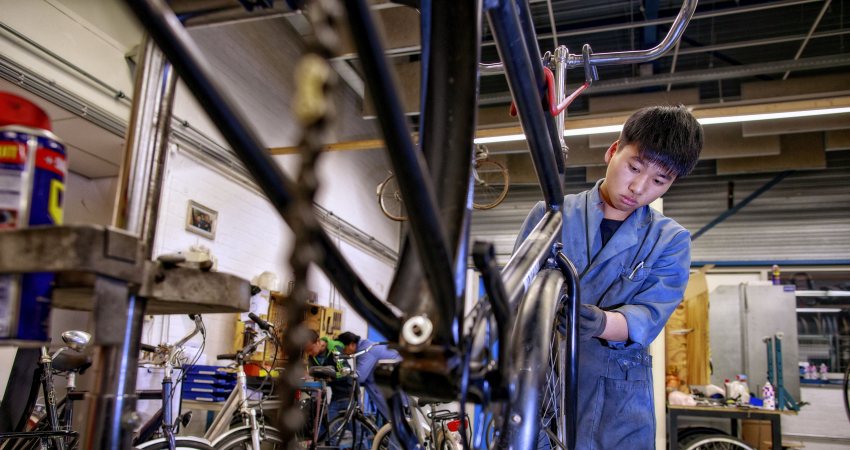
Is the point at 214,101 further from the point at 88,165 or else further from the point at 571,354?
the point at 88,165

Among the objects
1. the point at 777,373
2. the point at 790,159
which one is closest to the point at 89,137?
the point at 777,373

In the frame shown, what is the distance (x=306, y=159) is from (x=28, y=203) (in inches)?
12.4

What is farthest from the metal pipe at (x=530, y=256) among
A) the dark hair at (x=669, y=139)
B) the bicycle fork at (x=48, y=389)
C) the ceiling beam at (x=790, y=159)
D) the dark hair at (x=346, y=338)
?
the ceiling beam at (x=790, y=159)

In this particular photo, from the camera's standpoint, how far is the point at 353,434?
5676 millimetres

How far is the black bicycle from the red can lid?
148mm

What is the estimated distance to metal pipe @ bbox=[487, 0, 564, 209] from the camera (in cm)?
71

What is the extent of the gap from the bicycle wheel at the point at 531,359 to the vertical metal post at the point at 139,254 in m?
0.34

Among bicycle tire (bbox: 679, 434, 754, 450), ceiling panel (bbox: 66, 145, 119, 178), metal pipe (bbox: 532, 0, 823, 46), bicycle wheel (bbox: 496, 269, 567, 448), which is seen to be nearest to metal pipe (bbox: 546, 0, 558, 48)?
metal pipe (bbox: 532, 0, 823, 46)

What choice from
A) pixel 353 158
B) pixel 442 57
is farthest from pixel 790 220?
pixel 442 57

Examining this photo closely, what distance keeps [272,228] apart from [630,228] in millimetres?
5975

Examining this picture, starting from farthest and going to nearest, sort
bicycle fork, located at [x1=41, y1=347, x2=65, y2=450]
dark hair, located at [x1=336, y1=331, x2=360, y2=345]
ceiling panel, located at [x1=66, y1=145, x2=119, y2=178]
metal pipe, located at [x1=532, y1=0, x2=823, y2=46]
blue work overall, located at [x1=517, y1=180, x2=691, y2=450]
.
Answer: dark hair, located at [x1=336, y1=331, x2=360, y2=345] → metal pipe, located at [x1=532, y1=0, x2=823, y2=46] → ceiling panel, located at [x1=66, y1=145, x2=119, y2=178] → bicycle fork, located at [x1=41, y1=347, x2=65, y2=450] → blue work overall, located at [x1=517, y1=180, x2=691, y2=450]

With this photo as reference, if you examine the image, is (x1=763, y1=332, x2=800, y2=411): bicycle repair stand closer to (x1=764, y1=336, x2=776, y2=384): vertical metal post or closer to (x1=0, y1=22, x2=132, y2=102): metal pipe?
(x1=764, y1=336, x2=776, y2=384): vertical metal post

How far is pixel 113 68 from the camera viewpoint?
4.80 m

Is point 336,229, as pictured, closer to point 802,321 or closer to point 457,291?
point 802,321
